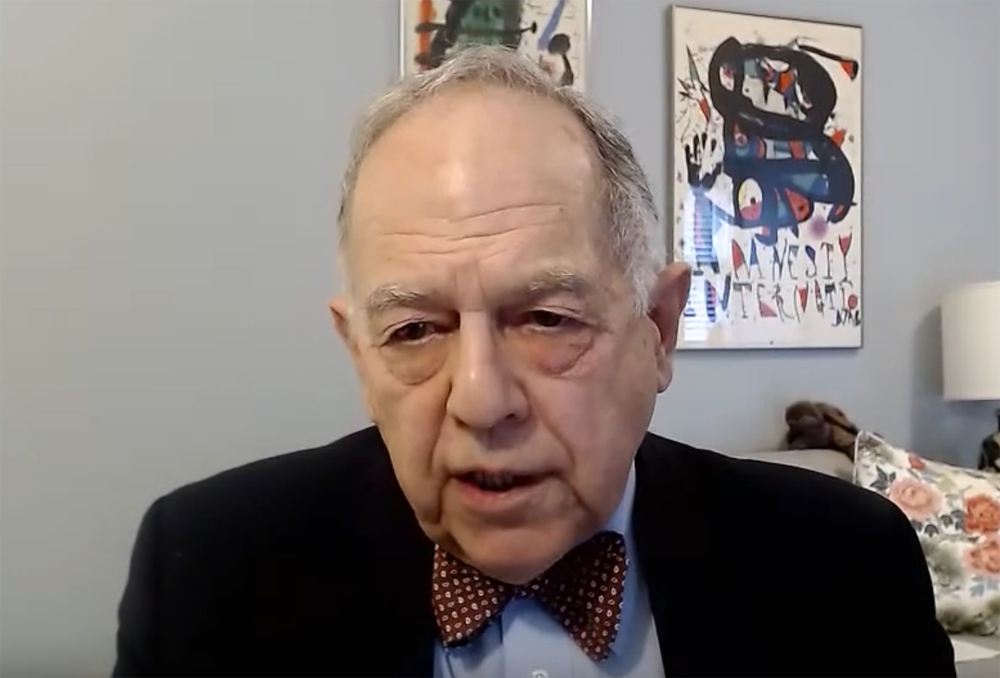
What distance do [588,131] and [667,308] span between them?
171 millimetres

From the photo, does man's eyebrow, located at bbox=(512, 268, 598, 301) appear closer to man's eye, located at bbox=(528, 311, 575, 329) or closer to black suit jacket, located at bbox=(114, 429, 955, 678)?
man's eye, located at bbox=(528, 311, 575, 329)

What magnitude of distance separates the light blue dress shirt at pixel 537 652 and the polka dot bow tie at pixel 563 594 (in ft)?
0.04

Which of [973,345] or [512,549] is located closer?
[512,549]

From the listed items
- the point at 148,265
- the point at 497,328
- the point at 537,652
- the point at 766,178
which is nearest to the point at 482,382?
the point at 497,328

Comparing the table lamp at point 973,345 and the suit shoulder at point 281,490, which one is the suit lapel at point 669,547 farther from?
the table lamp at point 973,345

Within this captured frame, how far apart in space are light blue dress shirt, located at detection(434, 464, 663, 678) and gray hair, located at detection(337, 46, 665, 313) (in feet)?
0.80

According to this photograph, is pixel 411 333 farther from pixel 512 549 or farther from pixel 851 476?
pixel 851 476

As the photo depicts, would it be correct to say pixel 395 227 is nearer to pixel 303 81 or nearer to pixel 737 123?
pixel 303 81

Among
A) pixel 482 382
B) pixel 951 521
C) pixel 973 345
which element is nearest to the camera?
pixel 482 382

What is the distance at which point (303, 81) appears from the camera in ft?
6.33

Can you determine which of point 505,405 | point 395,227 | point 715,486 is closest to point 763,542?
point 715,486

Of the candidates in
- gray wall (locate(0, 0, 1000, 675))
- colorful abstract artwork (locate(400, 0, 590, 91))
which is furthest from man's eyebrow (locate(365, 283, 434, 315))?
colorful abstract artwork (locate(400, 0, 590, 91))

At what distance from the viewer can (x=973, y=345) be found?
2.28 metres

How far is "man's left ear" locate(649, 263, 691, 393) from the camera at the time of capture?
2.87 feet
